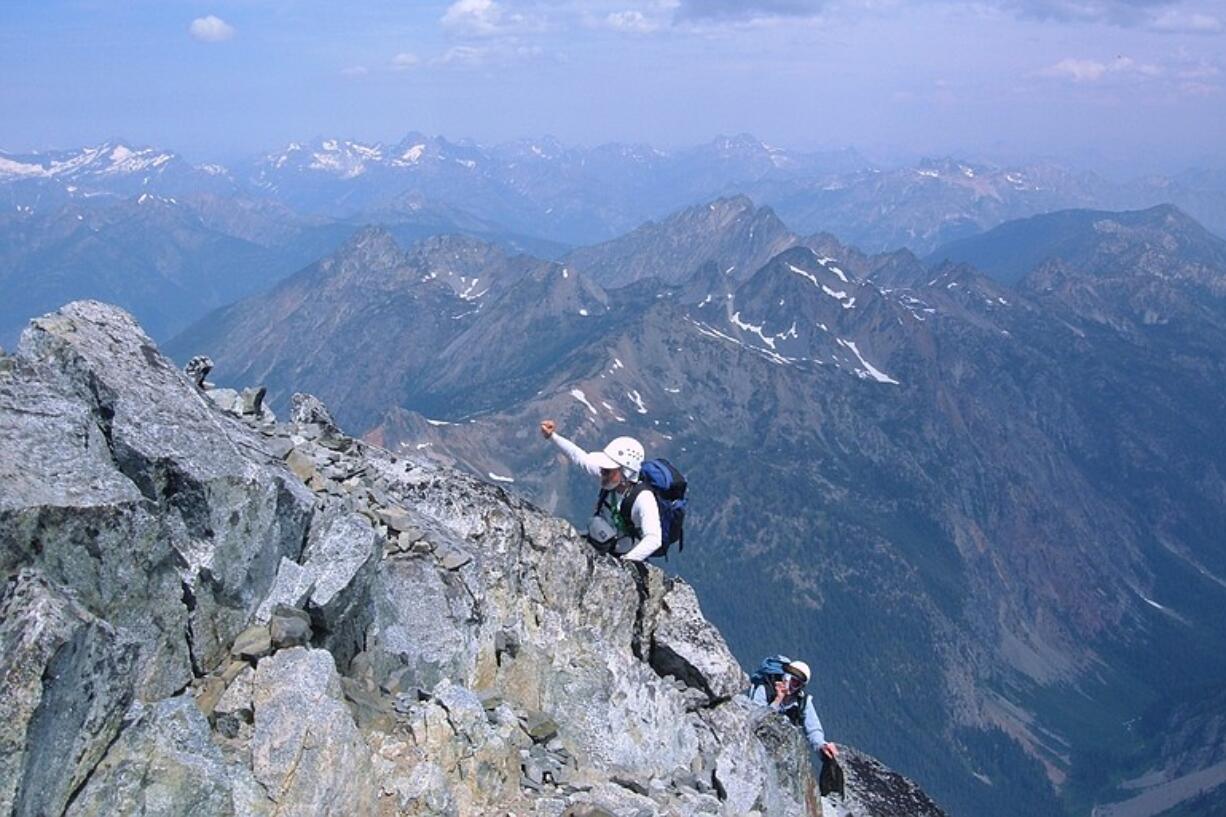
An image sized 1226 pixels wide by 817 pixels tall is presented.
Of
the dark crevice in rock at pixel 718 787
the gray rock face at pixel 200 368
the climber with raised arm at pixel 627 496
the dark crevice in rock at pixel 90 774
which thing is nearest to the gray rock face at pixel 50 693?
the dark crevice in rock at pixel 90 774

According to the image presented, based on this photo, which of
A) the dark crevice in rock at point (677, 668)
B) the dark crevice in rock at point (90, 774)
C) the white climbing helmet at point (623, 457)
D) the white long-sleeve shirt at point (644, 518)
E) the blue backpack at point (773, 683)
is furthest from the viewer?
the blue backpack at point (773, 683)

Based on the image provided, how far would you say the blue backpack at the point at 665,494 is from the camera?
2031cm

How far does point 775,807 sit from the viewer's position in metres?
20.0

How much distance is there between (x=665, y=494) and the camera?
20.5 metres

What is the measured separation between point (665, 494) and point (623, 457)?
128cm

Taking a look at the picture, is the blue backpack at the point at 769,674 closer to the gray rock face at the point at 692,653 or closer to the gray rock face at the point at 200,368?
the gray rock face at the point at 692,653

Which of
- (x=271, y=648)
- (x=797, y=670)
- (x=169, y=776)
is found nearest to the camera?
(x=169, y=776)

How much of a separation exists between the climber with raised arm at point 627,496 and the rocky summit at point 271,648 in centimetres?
224

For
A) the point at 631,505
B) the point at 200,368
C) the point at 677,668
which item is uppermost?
the point at 200,368

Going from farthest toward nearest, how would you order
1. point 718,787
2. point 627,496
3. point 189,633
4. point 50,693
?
point 627,496, point 718,787, point 189,633, point 50,693

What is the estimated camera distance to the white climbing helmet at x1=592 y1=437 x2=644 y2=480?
65.7ft

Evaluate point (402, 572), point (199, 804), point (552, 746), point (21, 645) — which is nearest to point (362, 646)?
point (402, 572)

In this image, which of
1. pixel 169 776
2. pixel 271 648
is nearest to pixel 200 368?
pixel 271 648

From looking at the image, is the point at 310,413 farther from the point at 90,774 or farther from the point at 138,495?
the point at 90,774
